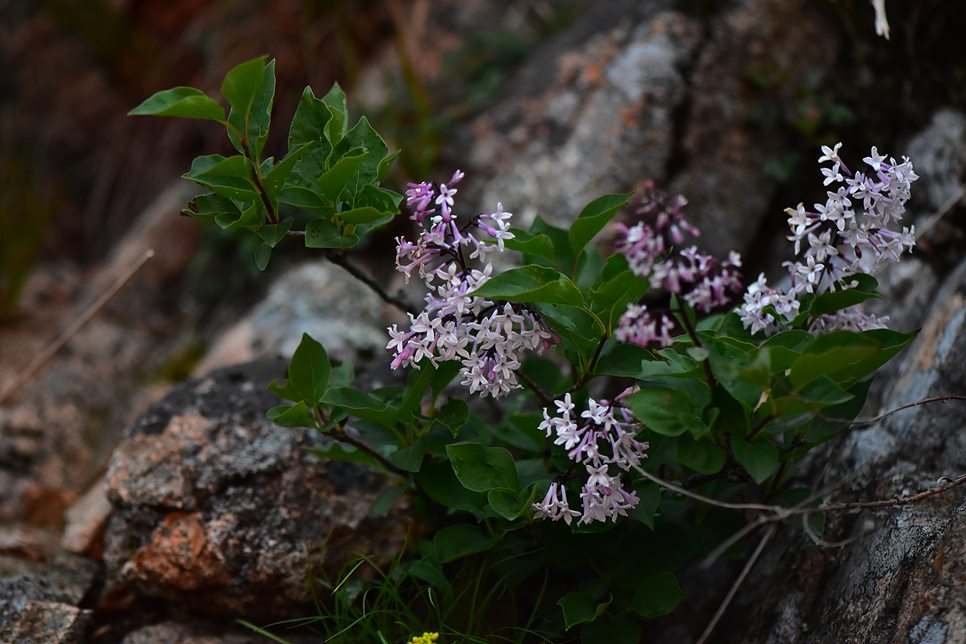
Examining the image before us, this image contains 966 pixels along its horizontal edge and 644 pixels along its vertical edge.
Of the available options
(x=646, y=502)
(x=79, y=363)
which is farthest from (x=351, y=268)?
(x=79, y=363)

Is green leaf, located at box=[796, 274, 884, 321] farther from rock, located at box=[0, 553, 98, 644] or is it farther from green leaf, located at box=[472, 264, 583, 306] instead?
rock, located at box=[0, 553, 98, 644]

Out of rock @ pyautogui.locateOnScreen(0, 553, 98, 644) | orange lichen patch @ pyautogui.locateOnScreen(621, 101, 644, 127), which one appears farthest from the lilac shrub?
orange lichen patch @ pyautogui.locateOnScreen(621, 101, 644, 127)

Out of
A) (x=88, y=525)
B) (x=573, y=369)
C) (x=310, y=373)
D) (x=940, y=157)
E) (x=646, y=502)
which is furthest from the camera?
(x=940, y=157)

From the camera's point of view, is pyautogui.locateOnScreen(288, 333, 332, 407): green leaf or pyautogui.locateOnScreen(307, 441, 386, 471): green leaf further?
pyautogui.locateOnScreen(307, 441, 386, 471): green leaf

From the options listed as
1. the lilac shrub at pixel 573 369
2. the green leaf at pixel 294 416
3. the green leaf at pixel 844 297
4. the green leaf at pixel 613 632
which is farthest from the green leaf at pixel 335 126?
the green leaf at pixel 613 632

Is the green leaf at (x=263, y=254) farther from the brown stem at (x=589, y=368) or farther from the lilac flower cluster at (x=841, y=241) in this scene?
the lilac flower cluster at (x=841, y=241)

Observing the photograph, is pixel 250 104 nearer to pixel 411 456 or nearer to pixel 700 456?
pixel 411 456
